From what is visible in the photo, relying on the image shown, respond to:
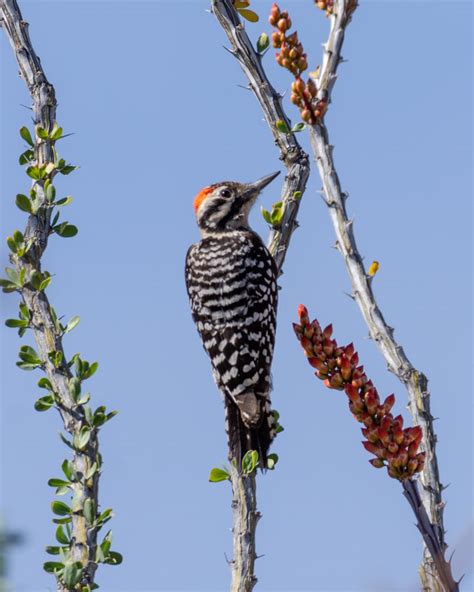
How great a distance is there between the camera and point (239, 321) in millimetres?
7441

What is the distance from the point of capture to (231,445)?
22.6 feet

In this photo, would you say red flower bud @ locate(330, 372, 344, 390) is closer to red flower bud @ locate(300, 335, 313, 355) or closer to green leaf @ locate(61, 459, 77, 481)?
red flower bud @ locate(300, 335, 313, 355)

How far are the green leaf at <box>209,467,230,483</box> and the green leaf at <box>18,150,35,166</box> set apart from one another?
2117mm

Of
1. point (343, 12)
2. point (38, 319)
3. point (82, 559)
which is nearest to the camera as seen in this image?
point (82, 559)

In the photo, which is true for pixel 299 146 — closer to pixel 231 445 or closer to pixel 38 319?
pixel 231 445

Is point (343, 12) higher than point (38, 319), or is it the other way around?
point (343, 12)

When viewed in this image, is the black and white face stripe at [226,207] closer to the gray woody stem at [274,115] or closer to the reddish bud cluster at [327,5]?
the gray woody stem at [274,115]

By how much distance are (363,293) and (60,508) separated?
2.07 metres

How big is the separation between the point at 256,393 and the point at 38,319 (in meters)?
2.74

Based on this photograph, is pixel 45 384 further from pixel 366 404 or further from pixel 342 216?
pixel 342 216

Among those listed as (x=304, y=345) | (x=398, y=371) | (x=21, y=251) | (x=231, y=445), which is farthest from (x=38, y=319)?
(x=231, y=445)

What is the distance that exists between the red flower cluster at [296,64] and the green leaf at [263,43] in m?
0.74

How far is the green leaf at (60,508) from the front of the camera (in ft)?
13.6

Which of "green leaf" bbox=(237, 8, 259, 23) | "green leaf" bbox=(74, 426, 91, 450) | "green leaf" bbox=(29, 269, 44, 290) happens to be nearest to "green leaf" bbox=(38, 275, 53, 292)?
"green leaf" bbox=(29, 269, 44, 290)
